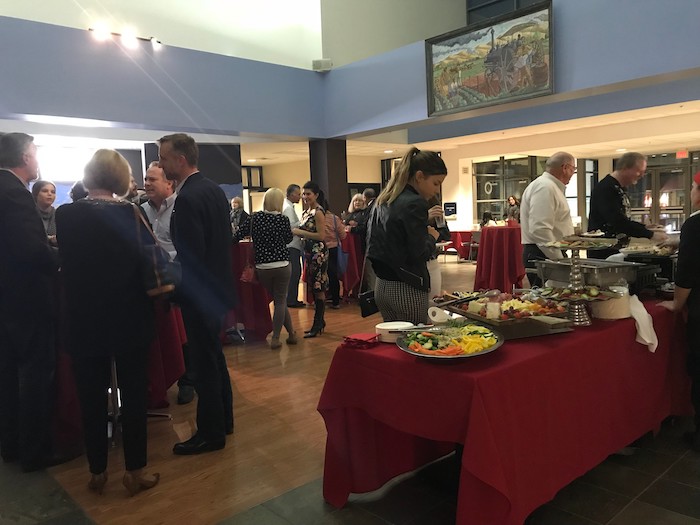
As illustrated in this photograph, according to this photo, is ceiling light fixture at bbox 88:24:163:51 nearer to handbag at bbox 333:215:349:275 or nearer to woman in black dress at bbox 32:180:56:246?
woman in black dress at bbox 32:180:56:246

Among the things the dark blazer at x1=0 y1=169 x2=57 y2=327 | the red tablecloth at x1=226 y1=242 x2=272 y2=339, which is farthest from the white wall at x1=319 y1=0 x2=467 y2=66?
the dark blazer at x1=0 y1=169 x2=57 y2=327

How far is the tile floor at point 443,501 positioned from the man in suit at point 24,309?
10.5 inches

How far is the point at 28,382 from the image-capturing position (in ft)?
8.31

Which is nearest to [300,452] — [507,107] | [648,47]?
Result: [648,47]

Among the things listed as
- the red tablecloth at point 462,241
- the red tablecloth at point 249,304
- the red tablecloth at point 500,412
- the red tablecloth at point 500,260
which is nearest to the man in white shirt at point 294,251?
the red tablecloth at point 249,304

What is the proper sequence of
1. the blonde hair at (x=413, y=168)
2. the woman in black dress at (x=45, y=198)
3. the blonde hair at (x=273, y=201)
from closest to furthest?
1. the blonde hair at (x=413, y=168)
2. the woman in black dress at (x=45, y=198)
3. the blonde hair at (x=273, y=201)

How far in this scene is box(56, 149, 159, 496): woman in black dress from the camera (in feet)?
7.06

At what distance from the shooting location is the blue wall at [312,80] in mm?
4961

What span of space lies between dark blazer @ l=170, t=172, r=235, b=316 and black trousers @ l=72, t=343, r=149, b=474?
0.39 meters

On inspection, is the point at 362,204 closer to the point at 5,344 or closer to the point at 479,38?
the point at 479,38

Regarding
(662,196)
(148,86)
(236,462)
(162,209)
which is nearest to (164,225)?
(162,209)

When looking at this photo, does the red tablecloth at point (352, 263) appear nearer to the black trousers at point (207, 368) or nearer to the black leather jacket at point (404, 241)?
the black trousers at point (207, 368)

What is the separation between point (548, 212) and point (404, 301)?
1.63 m

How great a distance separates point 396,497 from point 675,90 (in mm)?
7577
